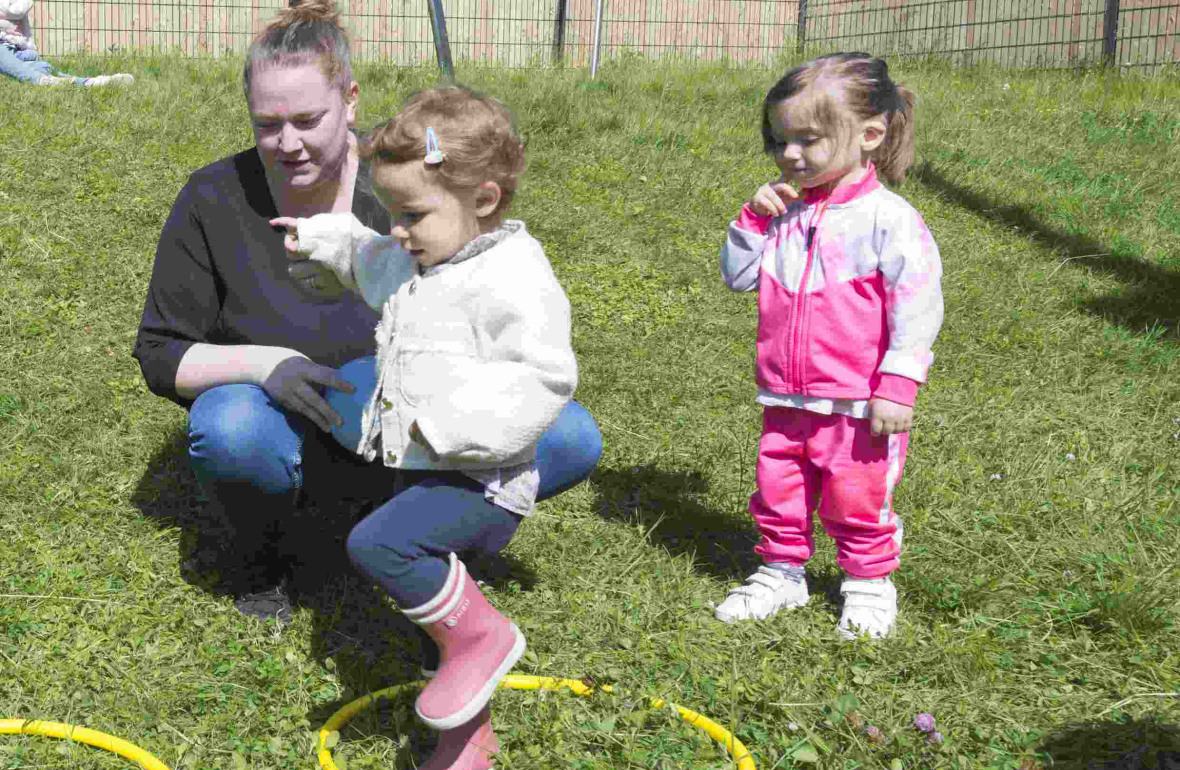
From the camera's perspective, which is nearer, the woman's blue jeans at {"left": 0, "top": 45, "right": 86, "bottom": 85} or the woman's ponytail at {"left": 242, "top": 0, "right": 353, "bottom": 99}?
the woman's ponytail at {"left": 242, "top": 0, "right": 353, "bottom": 99}

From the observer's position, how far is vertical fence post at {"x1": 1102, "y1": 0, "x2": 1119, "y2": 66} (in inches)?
390

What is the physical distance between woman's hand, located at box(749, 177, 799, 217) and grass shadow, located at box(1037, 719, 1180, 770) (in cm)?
141

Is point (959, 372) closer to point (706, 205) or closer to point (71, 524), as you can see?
point (706, 205)

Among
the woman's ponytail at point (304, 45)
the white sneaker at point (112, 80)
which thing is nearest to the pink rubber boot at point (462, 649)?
the woman's ponytail at point (304, 45)

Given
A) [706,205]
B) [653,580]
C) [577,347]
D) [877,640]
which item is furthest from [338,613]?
[706,205]

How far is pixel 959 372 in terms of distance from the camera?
5145mm

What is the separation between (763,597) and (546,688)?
0.73 metres

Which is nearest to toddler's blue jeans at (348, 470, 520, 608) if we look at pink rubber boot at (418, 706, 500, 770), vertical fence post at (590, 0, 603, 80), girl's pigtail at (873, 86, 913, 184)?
pink rubber boot at (418, 706, 500, 770)

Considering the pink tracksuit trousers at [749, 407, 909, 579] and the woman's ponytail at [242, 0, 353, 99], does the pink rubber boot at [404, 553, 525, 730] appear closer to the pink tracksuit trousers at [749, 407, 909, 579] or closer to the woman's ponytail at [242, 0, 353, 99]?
the pink tracksuit trousers at [749, 407, 909, 579]

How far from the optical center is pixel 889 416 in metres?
3.03

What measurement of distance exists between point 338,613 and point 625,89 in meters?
6.19

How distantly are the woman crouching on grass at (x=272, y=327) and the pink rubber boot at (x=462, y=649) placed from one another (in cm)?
69

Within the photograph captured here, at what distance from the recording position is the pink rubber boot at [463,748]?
249 centimetres

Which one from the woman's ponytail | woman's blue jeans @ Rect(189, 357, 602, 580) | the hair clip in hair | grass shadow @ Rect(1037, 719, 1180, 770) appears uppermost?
the woman's ponytail
